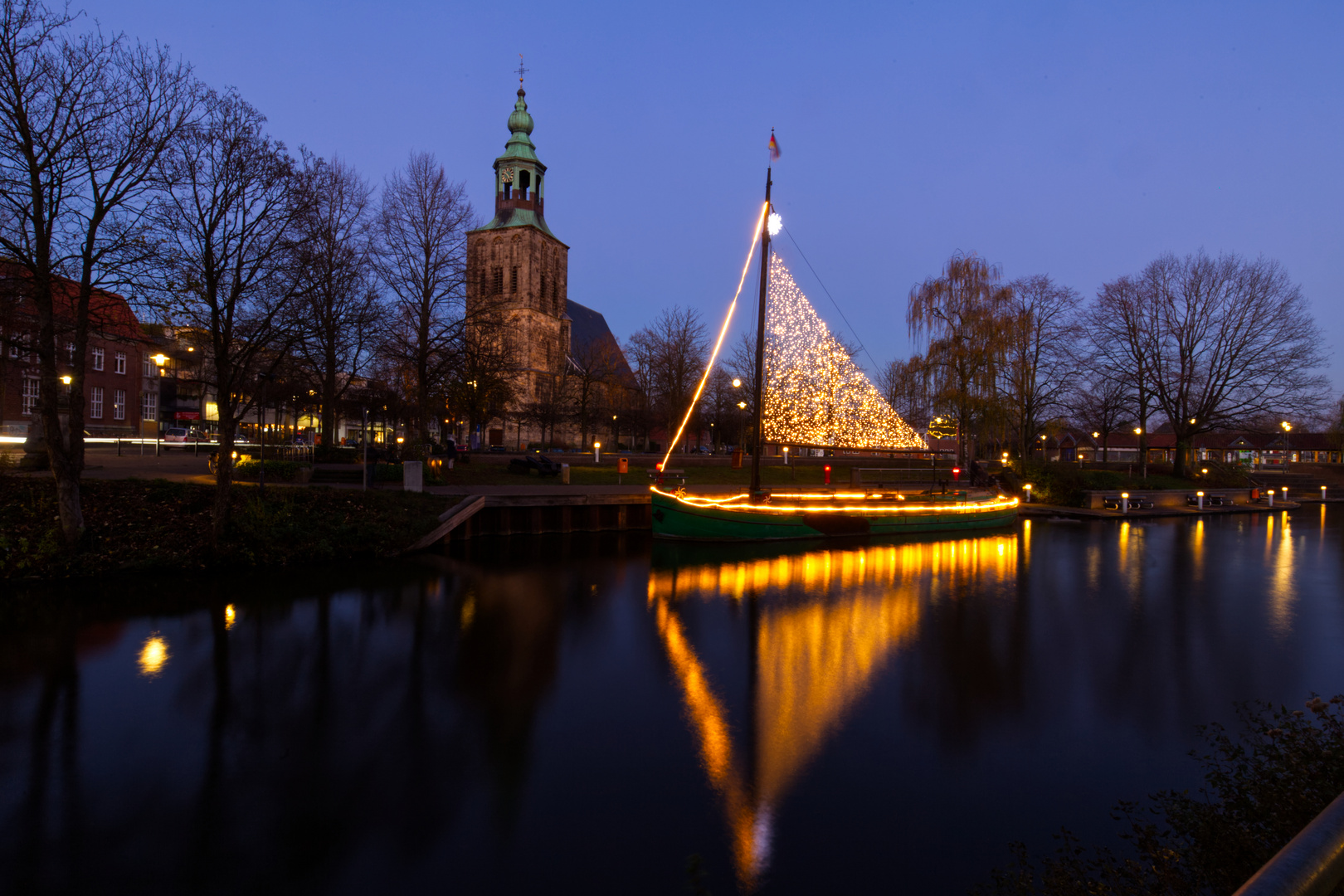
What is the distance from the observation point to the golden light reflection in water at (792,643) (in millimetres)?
5980

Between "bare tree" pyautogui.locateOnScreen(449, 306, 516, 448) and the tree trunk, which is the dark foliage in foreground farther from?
"bare tree" pyautogui.locateOnScreen(449, 306, 516, 448)

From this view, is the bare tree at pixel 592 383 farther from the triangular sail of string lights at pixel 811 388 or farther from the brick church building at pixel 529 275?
the triangular sail of string lights at pixel 811 388

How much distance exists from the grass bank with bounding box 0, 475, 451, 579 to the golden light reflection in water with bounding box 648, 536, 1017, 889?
715cm

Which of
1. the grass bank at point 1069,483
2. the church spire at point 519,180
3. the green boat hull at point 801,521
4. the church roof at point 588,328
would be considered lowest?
the green boat hull at point 801,521

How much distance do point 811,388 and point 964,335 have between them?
710 inches

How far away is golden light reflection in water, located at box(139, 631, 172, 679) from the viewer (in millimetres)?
8516

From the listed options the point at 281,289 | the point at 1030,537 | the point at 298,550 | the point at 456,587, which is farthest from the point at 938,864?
the point at 1030,537

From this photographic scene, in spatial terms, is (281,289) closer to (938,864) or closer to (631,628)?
(631,628)

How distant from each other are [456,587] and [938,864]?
1079cm

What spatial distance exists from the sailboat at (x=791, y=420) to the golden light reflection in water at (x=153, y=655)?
11.8m

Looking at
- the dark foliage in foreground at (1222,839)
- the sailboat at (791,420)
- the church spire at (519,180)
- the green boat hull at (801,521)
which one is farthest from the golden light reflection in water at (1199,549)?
the church spire at (519,180)

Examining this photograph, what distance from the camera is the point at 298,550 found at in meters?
15.0

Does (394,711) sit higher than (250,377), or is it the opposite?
(250,377)

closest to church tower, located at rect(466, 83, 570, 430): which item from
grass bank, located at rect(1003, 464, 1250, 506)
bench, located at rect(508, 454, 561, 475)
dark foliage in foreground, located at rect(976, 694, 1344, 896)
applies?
bench, located at rect(508, 454, 561, 475)
